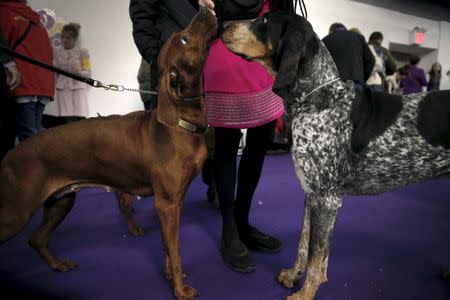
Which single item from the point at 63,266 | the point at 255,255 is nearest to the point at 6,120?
the point at 63,266

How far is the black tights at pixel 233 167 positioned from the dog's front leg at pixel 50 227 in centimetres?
94

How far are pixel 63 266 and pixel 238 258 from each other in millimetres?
1072

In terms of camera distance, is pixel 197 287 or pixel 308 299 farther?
pixel 197 287

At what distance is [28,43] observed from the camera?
324cm

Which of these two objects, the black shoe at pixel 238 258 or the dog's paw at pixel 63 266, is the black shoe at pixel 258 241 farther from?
the dog's paw at pixel 63 266

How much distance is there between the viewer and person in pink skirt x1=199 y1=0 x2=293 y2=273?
6.14ft

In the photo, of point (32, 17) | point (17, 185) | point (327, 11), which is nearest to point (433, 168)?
point (17, 185)

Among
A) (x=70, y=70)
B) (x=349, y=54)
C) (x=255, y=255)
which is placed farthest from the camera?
(x=70, y=70)

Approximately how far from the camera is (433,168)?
156 centimetres

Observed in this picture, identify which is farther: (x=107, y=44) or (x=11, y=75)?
(x=107, y=44)

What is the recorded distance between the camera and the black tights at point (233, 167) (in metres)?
1.99

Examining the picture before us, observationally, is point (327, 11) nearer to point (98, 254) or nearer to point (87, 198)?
point (87, 198)

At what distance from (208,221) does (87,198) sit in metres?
1.52

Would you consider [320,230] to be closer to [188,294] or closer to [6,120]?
[188,294]
